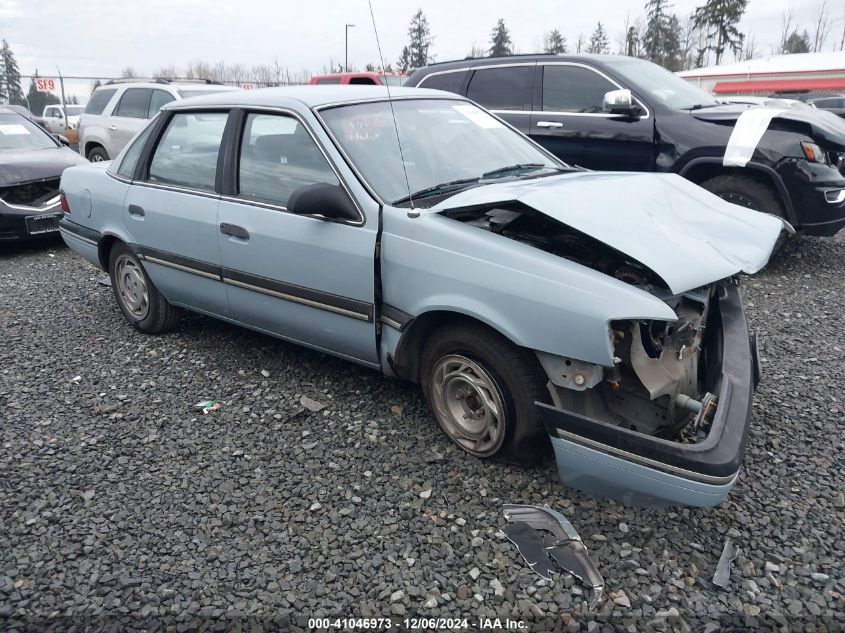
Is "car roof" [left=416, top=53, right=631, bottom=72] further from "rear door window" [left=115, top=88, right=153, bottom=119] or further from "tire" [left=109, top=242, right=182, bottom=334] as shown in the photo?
"rear door window" [left=115, top=88, right=153, bottom=119]

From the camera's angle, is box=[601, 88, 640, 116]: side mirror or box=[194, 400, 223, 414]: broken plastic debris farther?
box=[601, 88, 640, 116]: side mirror

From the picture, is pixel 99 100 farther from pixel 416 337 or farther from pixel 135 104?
pixel 416 337

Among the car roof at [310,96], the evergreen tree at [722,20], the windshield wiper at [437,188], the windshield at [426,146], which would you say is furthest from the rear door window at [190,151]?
the evergreen tree at [722,20]

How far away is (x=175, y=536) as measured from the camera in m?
2.75

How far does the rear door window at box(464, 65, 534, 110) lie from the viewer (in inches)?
280

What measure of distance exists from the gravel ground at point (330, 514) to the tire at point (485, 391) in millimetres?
147

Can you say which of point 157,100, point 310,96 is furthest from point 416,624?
point 157,100

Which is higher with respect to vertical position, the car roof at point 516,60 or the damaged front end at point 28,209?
the car roof at point 516,60

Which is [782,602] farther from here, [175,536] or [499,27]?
[499,27]

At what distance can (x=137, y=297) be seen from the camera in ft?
16.2

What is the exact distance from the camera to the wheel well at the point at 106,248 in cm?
491

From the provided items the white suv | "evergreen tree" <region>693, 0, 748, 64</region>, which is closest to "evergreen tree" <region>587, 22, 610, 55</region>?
"evergreen tree" <region>693, 0, 748, 64</region>

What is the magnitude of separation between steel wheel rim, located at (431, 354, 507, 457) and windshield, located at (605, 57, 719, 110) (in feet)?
14.7

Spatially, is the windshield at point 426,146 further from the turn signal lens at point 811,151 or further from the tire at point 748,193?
the turn signal lens at point 811,151
